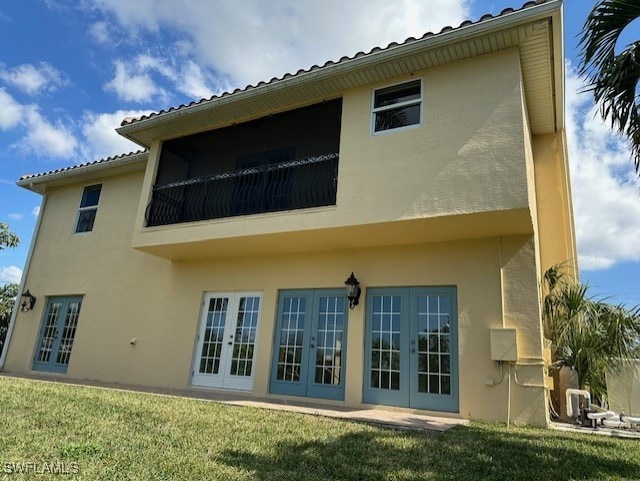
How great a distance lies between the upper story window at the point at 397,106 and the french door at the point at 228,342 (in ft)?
16.6

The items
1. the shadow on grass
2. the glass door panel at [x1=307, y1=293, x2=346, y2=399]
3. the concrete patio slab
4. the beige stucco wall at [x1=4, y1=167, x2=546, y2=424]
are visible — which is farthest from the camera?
the glass door panel at [x1=307, y1=293, x2=346, y2=399]

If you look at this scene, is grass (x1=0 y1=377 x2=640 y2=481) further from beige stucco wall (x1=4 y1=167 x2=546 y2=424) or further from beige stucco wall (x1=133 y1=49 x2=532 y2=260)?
beige stucco wall (x1=133 y1=49 x2=532 y2=260)

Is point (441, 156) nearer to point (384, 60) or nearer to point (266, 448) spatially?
point (384, 60)

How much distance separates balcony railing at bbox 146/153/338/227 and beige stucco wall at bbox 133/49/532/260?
807 millimetres

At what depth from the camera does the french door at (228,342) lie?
9664 millimetres

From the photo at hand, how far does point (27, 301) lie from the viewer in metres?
13.4

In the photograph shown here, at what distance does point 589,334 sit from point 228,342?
25.6 ft

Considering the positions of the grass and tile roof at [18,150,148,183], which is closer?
the grass

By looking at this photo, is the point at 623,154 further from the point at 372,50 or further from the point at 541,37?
the point at 372,50

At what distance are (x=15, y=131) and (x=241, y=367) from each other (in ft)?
52.3

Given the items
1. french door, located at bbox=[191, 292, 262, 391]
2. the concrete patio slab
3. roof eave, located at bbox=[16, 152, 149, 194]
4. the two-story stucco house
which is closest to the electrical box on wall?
the two-story stucco house

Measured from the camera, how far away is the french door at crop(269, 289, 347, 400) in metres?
8.62

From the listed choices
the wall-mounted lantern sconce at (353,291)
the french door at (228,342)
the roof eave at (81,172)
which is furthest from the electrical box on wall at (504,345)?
the roof eave at (81,172)

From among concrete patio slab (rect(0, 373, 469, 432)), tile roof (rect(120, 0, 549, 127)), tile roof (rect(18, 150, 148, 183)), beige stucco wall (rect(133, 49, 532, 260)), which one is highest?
tile roof (rect(120, 0, 549, 127))
